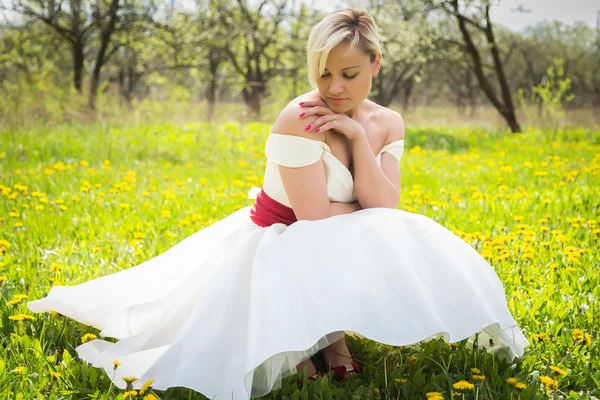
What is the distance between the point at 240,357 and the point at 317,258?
483mm

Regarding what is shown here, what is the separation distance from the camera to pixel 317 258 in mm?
2295

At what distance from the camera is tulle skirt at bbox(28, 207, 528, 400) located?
2.12 meters

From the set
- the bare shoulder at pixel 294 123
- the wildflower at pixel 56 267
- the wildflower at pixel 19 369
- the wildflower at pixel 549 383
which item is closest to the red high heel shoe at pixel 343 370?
the wildflower at pixel 549 383

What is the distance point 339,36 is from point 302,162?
542 millimetres

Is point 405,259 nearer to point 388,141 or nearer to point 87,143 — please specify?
point 388,141

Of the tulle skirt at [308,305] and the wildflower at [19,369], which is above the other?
the tulle skirt at [308,305]

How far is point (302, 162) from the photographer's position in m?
2.48

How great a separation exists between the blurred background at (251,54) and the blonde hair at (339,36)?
11.7 feet

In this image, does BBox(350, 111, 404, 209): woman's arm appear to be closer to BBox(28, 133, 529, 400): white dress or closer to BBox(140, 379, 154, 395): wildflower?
BBox(28, 133, 529, 400): white dress

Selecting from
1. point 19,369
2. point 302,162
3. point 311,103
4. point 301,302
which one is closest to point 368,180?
point 302,162

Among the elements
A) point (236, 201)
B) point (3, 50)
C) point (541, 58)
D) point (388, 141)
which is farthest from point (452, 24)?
point (541, 58)

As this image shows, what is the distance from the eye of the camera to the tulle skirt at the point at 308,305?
6.96 feet

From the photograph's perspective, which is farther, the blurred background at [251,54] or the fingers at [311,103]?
the blurred background at [251,54]

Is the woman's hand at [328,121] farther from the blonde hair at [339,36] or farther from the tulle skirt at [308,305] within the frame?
the tulle skirt at [308,305]
